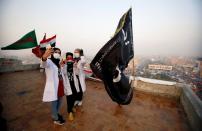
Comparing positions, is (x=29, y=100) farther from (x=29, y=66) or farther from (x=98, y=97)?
(x=29, y=66)

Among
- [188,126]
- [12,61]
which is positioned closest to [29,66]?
[12,61]

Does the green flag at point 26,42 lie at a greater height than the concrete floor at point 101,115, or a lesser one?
greater

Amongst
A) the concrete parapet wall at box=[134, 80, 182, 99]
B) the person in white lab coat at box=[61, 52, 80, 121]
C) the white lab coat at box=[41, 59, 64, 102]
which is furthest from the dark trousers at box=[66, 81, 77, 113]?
the concrete parapet wall at box=[134, 80, 182, 99]

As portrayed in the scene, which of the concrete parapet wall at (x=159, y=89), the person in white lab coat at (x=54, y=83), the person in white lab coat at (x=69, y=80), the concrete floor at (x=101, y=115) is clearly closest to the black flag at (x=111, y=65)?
the concrete floor at (x=101, y=115)

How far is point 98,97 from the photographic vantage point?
13.5ft

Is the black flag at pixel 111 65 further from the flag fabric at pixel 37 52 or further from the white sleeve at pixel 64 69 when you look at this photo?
the white sleeve at pixel 64 69

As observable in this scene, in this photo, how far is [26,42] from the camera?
6.23ft

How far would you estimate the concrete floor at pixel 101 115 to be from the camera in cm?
241

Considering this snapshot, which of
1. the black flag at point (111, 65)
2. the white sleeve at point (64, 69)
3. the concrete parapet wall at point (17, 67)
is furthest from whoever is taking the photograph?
the concrete parapet wall at point (17, 67)

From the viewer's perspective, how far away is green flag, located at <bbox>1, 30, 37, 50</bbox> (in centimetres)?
178

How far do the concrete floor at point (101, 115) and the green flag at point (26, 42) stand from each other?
160cm

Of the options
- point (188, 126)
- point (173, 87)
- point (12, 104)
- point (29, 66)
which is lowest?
point (188, 126)

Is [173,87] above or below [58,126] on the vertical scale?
above

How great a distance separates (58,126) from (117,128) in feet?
4.05
